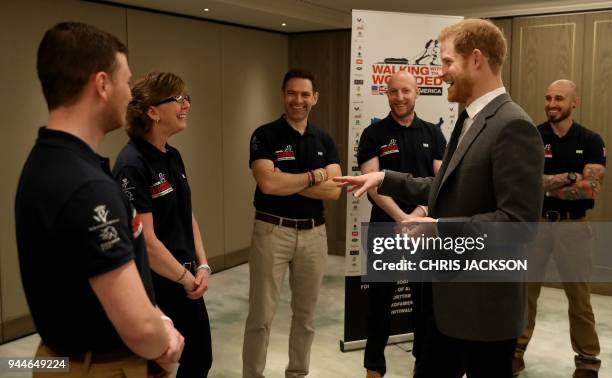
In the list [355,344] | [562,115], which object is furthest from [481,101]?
[355,344]

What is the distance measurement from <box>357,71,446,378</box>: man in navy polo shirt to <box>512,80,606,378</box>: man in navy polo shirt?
2.32ft

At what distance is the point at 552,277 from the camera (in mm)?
5062

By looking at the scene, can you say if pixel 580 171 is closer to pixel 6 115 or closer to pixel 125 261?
pixel 125 261

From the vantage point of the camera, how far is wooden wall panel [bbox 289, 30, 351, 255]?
5.87m

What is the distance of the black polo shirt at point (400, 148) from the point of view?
3.15 metres

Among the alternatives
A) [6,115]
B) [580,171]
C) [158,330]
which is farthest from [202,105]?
[158,330]

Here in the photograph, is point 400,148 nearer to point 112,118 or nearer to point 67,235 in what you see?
point 112,118

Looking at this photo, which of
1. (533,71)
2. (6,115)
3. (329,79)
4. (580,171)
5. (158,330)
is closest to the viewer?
(158,330)

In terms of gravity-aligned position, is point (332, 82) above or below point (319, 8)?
below

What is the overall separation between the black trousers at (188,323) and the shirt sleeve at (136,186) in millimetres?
288

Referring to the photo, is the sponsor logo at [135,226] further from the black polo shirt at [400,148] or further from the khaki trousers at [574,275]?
the khaki trousers at [574,275]

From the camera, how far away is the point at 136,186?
2.06m

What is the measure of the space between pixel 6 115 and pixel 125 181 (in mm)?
2003

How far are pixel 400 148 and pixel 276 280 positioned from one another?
3.27 ft
